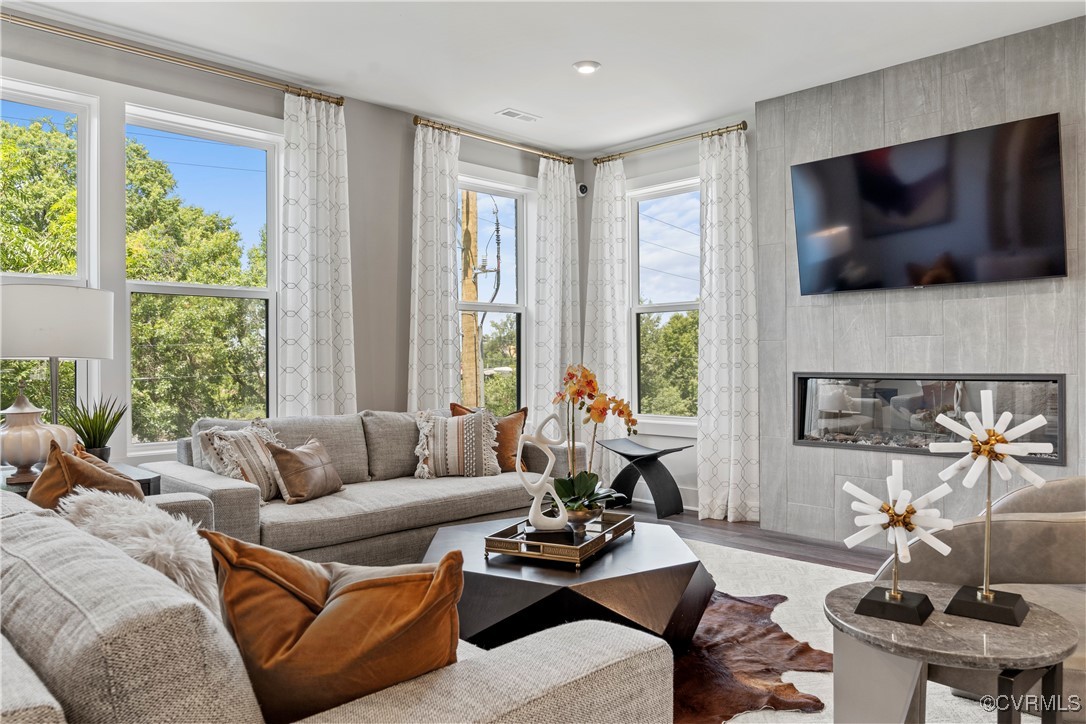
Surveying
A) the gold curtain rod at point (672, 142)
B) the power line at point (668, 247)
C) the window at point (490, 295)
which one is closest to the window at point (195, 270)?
the window at point (490, 295)

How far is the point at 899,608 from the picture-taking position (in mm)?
1491

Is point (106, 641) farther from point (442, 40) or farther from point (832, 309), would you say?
point (832, 309)

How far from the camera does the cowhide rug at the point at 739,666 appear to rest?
223cm

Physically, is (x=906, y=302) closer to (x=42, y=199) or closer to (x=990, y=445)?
(x=990, y=445)

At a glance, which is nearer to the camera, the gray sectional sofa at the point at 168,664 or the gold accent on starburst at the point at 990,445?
the gray sectional sofa at the point at 168,664

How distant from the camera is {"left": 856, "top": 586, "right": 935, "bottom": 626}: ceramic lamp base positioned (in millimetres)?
1472

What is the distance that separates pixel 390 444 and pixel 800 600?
2.24m

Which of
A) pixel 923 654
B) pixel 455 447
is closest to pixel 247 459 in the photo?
pixel 455 447

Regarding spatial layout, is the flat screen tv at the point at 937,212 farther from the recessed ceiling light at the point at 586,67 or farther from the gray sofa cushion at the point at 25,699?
the gray sofa cushion at the point at 25,699

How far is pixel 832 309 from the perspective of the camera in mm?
4348

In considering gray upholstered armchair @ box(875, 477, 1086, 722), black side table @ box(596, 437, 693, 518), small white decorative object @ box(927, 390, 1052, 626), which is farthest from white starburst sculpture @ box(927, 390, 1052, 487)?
black side table @ box(596, 437, 693, 518)

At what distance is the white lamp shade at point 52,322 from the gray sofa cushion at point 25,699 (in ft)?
7.94

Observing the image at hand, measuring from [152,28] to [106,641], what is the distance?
370 cm

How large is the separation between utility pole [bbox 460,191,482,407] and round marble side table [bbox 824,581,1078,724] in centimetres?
401
